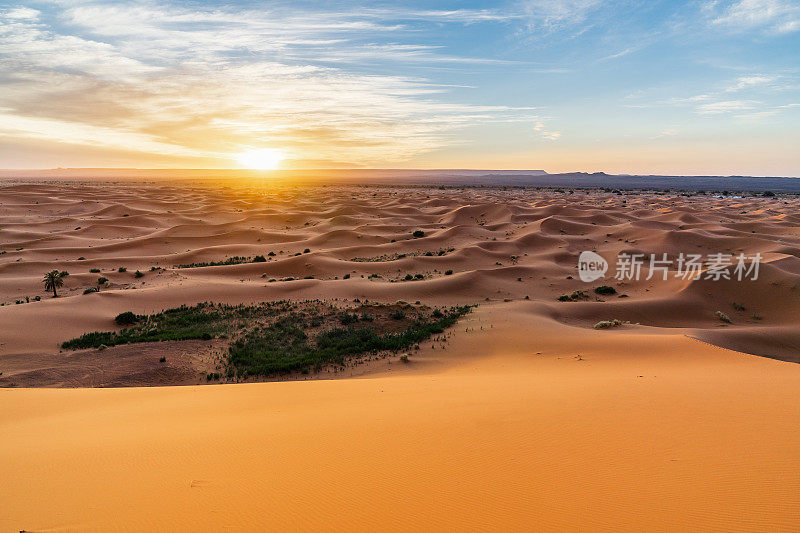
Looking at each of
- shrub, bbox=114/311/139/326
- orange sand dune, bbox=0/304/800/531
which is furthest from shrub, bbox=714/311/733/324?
shrub, bbox=114/311/139/326

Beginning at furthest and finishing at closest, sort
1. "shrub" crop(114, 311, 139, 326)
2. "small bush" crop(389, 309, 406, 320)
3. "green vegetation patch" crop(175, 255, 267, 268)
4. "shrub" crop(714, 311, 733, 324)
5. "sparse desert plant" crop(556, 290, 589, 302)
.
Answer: "green vegetation patch" crop(175, 255, 267, 268) → "sparse desert plant" crop(556, 290, 589, 302) → "shrub" crop(714, 311, 733, 324) → "small bush" crop(389, 309, 406, 320) → "shrub" crop(114, 311, 139, 326)

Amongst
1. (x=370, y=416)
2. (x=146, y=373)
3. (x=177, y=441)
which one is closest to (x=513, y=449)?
(x=370, y=416)

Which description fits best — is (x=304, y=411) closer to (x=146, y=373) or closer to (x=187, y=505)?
(x=187, y=505)

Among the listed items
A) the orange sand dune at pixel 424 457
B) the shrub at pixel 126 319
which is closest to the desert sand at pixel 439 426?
the orange sand dune at pixel 424 457

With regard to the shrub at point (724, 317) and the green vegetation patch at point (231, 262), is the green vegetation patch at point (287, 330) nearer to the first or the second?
the shrub at point (724, 317)

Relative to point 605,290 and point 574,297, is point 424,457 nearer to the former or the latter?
point 574,297

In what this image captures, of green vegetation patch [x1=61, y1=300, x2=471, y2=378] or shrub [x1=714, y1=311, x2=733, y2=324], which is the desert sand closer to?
shrub [x1=714, y1=311, x2=733, y2=324]

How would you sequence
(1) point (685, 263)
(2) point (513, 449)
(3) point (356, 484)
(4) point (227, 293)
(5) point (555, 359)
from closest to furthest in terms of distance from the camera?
(3) point (356, 484) < (2) point (513, 449) < (5) point (555, 359) < (4) point (227, 293) < (1) point (685, 263)

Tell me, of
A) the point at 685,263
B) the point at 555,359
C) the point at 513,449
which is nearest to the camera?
the point at 513,449

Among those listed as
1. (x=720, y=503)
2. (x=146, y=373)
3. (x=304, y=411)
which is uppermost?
(x=720, y=503)
